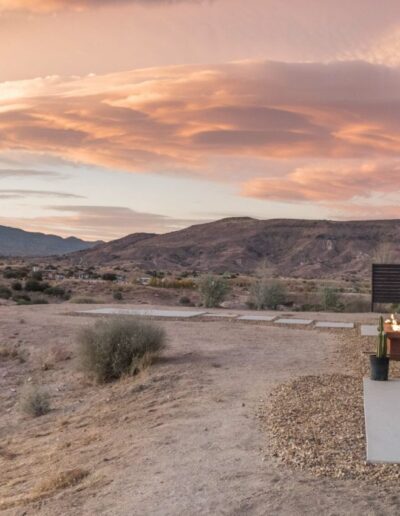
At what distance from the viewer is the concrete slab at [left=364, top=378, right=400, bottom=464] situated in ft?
23.5

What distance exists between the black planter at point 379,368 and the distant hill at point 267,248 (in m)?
82.4

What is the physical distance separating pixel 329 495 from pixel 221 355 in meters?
8.39

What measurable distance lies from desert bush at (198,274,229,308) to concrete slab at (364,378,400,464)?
19.9 metres

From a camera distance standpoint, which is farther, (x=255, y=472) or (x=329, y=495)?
(x=255, y=472)

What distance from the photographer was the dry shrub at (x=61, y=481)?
7507 mm

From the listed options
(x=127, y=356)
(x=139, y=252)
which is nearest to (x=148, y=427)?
(x=127, y=356)

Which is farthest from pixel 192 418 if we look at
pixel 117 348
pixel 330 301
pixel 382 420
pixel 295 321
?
pixel 330 301

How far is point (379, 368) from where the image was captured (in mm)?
10609

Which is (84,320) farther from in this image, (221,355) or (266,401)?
(266,401)

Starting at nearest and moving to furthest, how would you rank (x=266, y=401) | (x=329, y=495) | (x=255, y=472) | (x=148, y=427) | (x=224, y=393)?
(x=329, y=495)
(x=255, y=472)
(x=148, y=427)
(x=266, y=401)
(x=224, y=393)

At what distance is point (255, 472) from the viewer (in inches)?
273

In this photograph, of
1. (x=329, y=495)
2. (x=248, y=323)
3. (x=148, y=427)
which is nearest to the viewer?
(x=329, y=495)

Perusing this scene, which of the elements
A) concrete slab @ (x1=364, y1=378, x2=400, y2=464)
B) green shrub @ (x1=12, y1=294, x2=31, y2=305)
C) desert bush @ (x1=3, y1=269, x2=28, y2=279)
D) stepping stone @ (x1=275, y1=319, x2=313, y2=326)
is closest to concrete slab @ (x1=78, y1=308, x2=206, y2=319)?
stepping stone @ (x1=275, y1=319, x2=313, y2=326)

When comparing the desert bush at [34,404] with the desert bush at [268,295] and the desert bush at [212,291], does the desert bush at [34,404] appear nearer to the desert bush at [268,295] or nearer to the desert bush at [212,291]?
the desert bush at [212,291]
